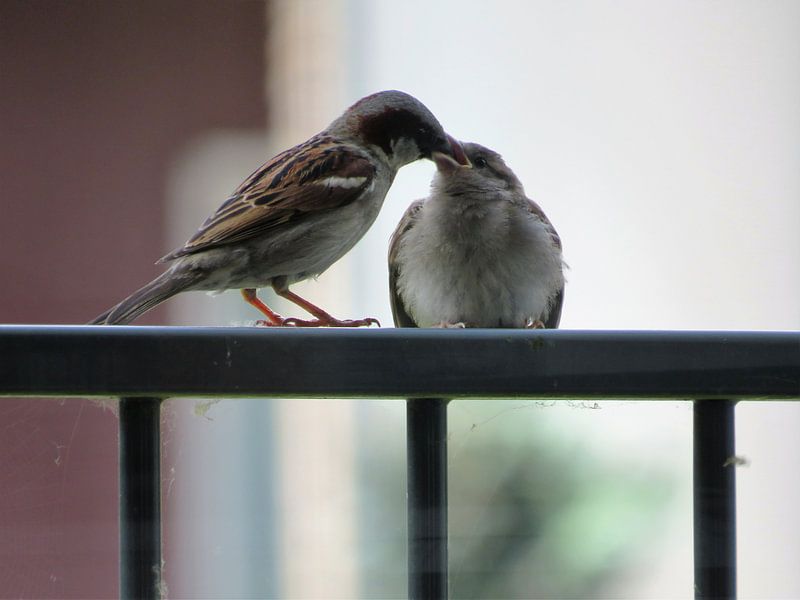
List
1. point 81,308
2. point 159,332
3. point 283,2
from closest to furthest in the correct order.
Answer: point 159,332
point 81,308
point 283,2

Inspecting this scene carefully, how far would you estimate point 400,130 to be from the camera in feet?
7.58

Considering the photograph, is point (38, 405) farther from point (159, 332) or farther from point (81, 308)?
point (81, 308)

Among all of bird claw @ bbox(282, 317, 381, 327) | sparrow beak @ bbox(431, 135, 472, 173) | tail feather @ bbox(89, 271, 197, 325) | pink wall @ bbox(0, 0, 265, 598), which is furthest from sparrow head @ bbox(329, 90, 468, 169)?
pink wall @ bbox(0, 0, 265, 598)

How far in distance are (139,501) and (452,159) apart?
1463 millimetres

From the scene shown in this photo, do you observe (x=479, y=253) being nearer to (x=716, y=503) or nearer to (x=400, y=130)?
(x=400, y=130)

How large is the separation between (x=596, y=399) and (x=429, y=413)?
14 centimetres

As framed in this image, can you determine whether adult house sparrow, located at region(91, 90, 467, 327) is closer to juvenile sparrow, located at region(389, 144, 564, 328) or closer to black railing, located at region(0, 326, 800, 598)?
juvenile sparrow, located at region(389, 144, 564, 328)

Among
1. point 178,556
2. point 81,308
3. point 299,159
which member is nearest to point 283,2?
point 81,308

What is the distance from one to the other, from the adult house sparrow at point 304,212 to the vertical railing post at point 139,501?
3.35ft

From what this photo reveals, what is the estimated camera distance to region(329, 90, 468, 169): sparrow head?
2.27m

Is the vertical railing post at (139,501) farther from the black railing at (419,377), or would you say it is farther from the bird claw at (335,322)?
the bird claw at (335,322)

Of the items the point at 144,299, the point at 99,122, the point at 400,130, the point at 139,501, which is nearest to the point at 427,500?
the point at 139,501

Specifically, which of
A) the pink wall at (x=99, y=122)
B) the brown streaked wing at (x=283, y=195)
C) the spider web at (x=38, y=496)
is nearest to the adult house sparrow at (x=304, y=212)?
the brown streaked wing at (x=283, y=195)

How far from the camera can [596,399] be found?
0.90 metres
